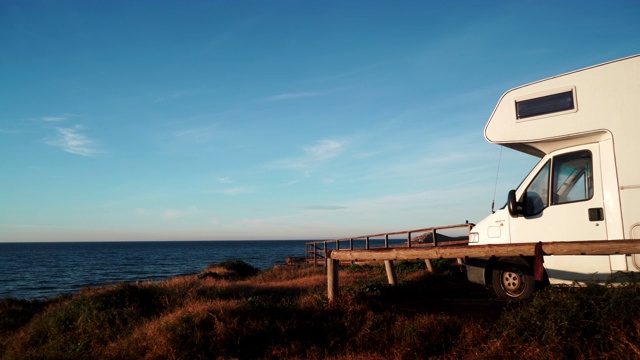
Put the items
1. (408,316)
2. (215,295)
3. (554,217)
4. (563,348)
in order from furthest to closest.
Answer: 1. (215,295)
2. (408,316)
3. (554,217)
4. (563,348)

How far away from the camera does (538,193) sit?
304 inches

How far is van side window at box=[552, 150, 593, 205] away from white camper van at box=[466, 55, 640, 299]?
2 centimetres

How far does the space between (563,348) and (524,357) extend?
1.51 feet

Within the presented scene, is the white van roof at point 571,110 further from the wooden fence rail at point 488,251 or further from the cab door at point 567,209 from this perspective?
the wooden fence rail at point 488,251

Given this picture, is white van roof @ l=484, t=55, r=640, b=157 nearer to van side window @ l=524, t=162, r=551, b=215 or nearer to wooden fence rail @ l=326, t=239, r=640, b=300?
van side window @ l=524, t=162, r=551, b=215

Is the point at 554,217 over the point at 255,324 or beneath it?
over

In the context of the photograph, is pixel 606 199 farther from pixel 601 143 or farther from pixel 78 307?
pixel 78 307

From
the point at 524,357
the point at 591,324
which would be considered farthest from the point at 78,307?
the point at 591,324

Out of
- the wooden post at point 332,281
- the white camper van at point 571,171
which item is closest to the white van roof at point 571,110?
the white camper van at point 571,171

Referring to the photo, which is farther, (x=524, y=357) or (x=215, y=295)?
(x=215, y=295)

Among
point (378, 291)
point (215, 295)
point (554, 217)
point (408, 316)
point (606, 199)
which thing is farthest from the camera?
point (215, 295)

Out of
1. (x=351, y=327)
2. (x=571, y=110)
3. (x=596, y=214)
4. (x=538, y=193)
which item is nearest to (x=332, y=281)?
(x=351, y=327)

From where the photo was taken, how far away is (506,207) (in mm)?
8070

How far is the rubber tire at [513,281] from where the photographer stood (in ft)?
25.4
